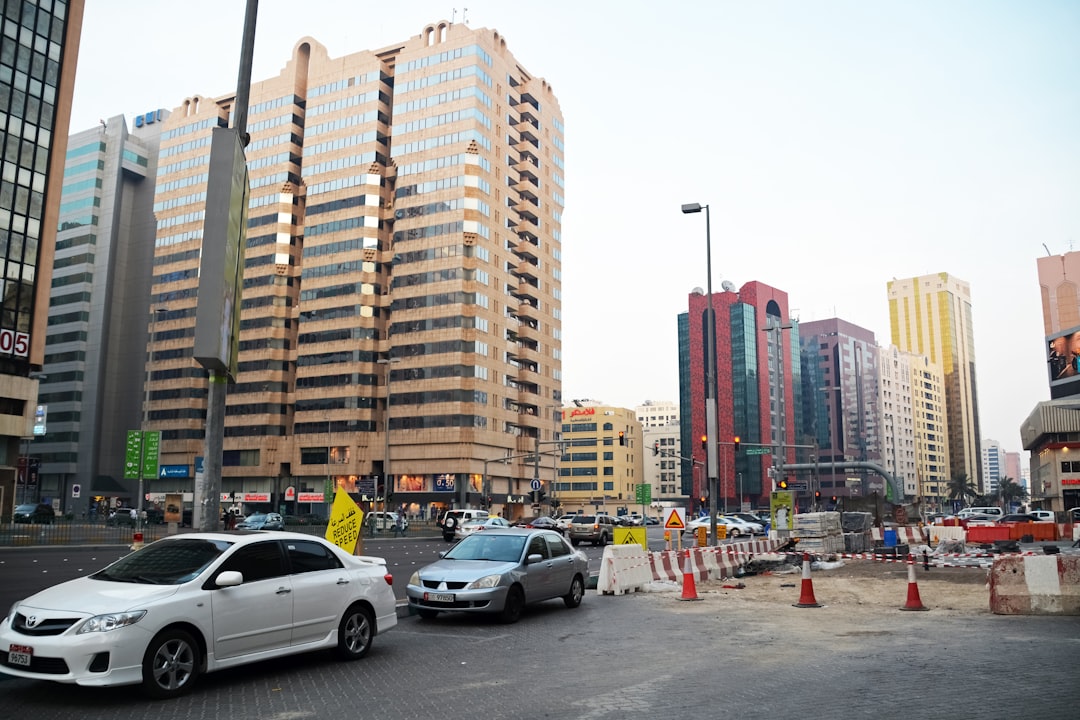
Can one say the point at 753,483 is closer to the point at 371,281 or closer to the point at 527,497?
the point at 527,497

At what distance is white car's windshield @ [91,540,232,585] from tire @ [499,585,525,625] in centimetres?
549

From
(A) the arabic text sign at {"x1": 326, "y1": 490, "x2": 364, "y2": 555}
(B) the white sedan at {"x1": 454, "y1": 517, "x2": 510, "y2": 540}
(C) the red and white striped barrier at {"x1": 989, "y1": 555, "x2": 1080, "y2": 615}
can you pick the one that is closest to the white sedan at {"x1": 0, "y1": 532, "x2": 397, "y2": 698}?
(A) the arabic text sign at {"x1": 326, "y1": 490, "x2": 364, "y2": 555}

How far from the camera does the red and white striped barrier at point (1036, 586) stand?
13.7 metres

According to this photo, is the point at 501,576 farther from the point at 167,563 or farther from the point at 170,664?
the point at 170,664

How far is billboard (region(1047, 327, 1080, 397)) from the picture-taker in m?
71.2

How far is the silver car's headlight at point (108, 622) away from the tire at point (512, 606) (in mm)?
6583

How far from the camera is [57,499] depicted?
113312 mm

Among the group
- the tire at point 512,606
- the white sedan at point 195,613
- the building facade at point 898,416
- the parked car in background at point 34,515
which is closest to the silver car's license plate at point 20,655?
the white sedan at point 195,613

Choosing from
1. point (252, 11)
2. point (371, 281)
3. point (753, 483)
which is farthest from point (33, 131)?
point (753, 483)

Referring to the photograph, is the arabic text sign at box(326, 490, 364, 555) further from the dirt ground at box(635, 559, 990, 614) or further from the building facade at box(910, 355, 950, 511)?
the building facade at box(910, 355, 950, 511)

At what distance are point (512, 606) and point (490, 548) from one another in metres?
1.37

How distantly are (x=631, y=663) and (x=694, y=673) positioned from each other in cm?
95

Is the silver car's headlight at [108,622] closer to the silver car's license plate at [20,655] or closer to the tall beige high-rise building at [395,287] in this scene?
the silver car's license plate at [20,655]

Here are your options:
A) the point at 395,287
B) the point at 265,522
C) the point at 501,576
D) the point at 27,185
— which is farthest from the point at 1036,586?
the point at 395,287
